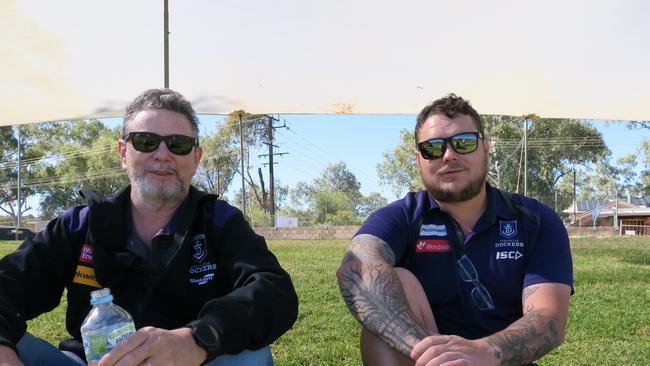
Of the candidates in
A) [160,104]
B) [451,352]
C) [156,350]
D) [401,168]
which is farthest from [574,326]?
[401,168]

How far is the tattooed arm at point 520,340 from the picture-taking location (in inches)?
70.3

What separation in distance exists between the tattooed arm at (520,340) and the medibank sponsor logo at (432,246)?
354mm

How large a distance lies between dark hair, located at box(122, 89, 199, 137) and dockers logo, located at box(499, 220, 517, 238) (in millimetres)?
1331

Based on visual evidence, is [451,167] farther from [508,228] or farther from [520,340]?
[520,340]

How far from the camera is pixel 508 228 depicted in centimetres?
230

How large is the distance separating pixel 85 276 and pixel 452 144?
1.57 meters

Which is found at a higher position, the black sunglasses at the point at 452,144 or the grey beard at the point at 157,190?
the black sunglasses at the point at 452,144

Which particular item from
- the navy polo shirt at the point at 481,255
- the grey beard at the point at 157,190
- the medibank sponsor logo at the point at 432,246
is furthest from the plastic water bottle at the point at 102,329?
the medibank sponsor logo at the point at 432,246

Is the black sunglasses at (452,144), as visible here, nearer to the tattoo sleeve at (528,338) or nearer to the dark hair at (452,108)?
the dark hair at (452,108)

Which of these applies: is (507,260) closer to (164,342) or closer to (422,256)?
(422,256)

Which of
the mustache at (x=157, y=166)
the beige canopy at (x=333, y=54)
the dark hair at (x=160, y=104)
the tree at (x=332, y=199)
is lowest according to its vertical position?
the tree at (x=332, y=199)

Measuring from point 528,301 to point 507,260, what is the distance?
0.60 ft

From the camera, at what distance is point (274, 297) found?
185cm

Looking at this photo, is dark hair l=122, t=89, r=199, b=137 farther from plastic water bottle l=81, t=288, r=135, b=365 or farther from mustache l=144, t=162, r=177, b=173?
plastic water bottle l=81, t=288, r=135, b=365
